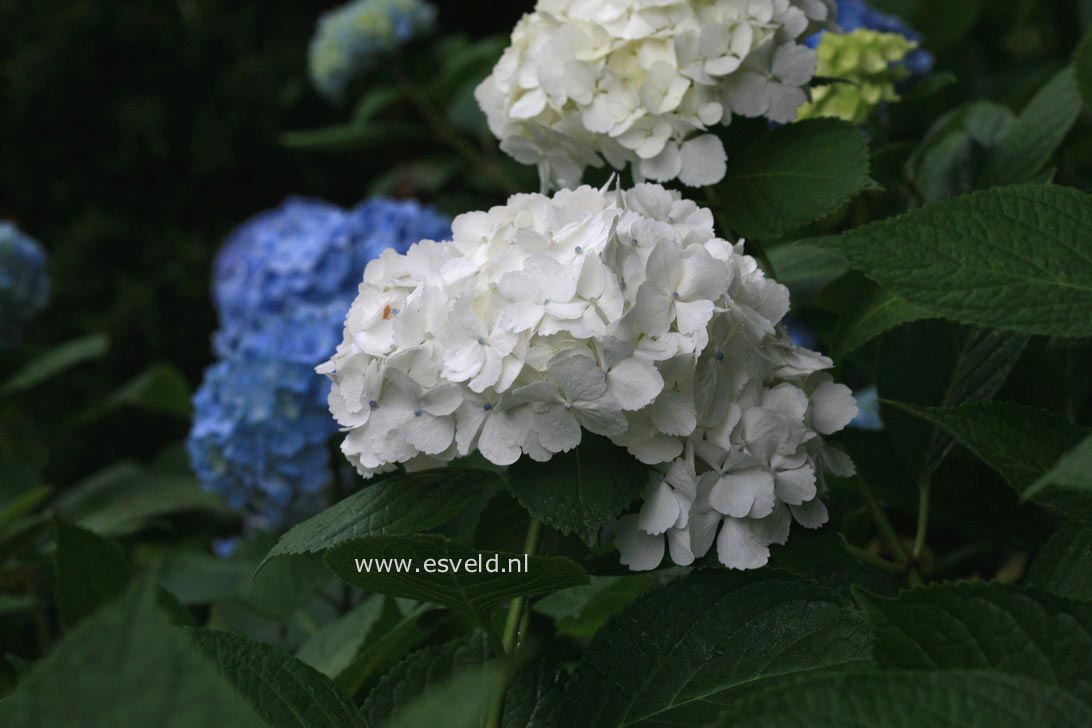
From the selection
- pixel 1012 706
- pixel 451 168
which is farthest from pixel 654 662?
pixel 451 168

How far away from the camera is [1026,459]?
0.62 metres

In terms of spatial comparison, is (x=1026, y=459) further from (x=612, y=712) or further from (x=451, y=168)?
(x=451, y=168)

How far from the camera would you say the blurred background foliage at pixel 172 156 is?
2.21 meters

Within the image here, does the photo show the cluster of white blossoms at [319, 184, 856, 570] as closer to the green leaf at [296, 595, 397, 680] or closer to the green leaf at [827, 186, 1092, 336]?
the green leaf at [827, 186, 1092, 336]

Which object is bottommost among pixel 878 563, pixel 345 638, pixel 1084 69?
pixel 345 638

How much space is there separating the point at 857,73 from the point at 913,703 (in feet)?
3.30

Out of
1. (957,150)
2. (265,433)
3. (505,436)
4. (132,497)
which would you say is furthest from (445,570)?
(132,497)

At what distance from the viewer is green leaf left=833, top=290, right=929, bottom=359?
761mm

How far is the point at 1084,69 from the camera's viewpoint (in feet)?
2.56

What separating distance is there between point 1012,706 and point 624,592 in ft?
1.78

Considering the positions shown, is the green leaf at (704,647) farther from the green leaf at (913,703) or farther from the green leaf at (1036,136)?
the green leaf at (1036,136)

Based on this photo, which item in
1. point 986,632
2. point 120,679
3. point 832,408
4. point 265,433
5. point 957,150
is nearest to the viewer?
point 120,679

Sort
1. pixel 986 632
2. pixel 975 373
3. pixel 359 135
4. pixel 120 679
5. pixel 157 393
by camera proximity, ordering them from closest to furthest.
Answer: pixel 120 679 < pixel 986 632 < pixel 975 373 < pixel 157 393 < pixel 359 135

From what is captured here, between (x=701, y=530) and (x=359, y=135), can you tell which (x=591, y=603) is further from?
(x=359, y=135)
